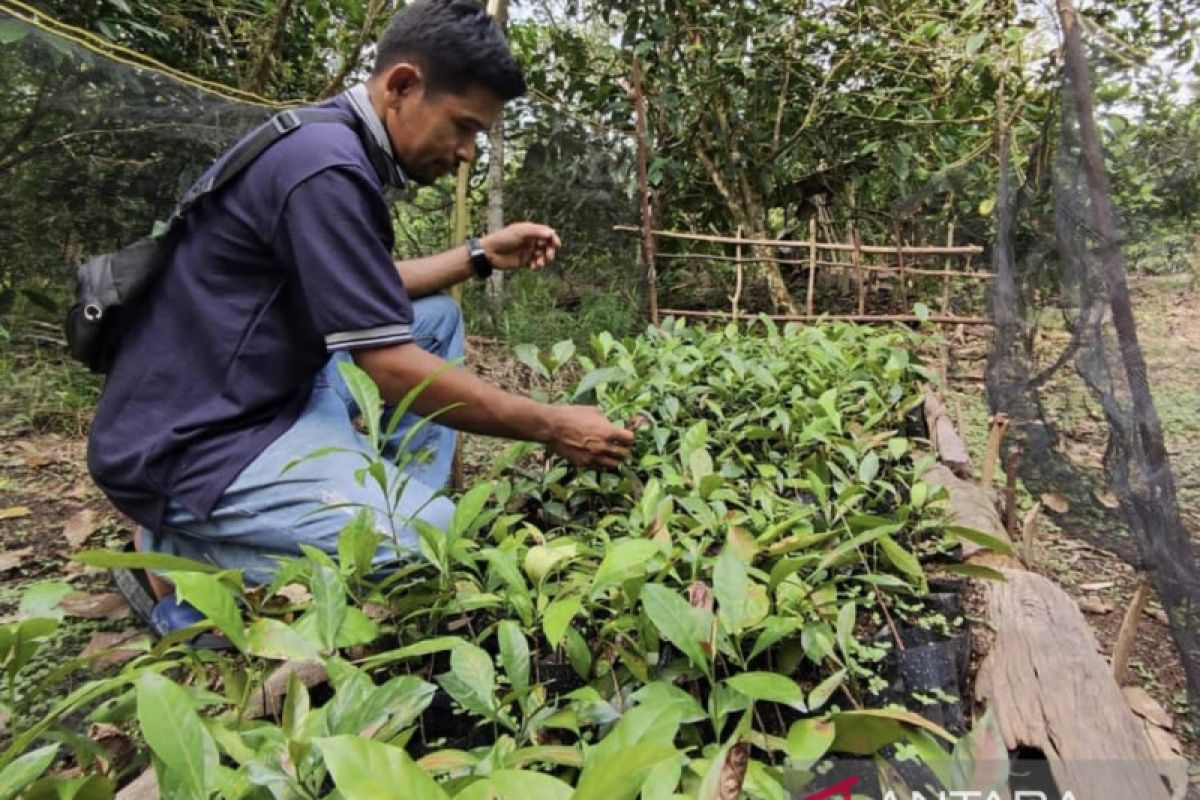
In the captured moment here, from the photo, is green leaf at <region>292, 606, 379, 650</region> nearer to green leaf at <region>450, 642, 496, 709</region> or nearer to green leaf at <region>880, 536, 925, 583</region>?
green leaf at <region>450, 642, 496, 709</region>

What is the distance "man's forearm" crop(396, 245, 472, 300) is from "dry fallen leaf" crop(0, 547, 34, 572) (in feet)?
4.58

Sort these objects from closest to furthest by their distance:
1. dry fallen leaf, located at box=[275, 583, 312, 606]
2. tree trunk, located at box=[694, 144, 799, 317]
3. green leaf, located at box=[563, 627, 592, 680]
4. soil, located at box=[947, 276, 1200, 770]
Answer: green leaf, located at box=[563, 627, 592, 680] < dry fallen leaf, located at box=[275, 583, 312, 606] < soil, located at box=[947, 276, 1200, 770] < tree trunk, located at box=[694, 144, 799, 317]

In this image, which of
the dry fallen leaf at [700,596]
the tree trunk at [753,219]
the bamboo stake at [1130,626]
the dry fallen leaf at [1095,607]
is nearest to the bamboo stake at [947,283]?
the tree trunk at [753,219]

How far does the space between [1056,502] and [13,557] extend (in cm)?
304

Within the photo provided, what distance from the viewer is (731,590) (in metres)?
0.95

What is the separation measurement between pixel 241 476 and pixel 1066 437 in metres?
2.08

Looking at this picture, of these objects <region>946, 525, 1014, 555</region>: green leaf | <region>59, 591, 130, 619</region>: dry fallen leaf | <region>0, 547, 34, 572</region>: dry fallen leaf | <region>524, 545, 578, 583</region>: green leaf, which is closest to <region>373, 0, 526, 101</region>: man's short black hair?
<region>524, 545, 578, 583</region>: green leaf

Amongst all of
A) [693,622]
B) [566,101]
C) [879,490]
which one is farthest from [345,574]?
[566,101]

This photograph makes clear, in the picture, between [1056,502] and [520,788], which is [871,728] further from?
[1056,502]

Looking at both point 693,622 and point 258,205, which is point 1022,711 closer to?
point 693,622

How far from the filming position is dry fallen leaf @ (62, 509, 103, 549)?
235 centimetres

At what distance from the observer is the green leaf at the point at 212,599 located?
80 centimetres

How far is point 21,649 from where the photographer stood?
842mm

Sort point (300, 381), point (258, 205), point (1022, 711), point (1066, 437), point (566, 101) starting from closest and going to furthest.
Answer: point (1022, 711) → point (258, 205) → point (300, 381) → point (1066, 437) → point (566, 101)
